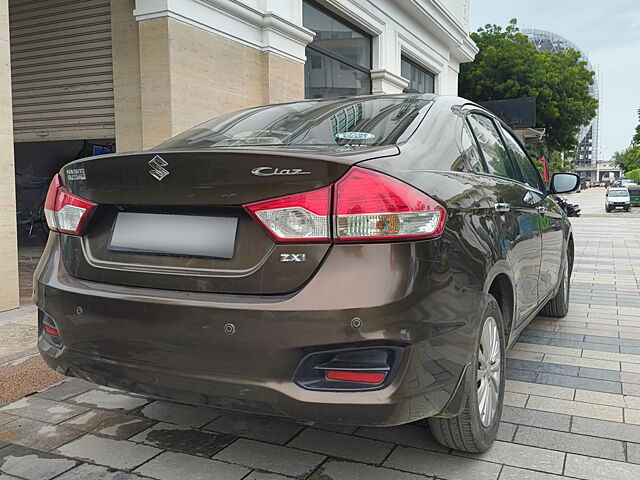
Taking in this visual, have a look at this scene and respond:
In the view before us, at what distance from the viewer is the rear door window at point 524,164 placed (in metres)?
4.03

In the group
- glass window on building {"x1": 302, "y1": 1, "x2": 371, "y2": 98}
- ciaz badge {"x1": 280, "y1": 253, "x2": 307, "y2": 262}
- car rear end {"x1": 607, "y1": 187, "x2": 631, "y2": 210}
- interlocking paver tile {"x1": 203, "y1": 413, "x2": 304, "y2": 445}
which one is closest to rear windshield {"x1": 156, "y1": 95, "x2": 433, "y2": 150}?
ciaz badge {"x1": 280, "y1": 253, "x2": 307, "y2": 262}

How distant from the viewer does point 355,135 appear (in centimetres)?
266

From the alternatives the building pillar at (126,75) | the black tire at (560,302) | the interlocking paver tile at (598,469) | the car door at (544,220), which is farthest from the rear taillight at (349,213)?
the building pillar at (126,75)

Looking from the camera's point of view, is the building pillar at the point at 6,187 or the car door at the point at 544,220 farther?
the building pillar at the point at 6,187

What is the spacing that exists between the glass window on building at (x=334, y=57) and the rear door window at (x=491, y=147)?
21.7 feet

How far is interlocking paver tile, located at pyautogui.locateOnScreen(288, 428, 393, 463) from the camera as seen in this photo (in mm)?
2691

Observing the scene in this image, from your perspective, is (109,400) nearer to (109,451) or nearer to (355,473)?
(109,451)

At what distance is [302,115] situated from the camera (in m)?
3.12

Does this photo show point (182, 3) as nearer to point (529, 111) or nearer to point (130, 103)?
point (130, 103)

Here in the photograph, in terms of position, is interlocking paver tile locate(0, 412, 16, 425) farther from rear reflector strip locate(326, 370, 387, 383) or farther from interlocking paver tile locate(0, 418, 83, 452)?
rear reflector strip locate(326, 370, 387, 383)

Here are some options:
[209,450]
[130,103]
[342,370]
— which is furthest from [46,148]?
[342,370]

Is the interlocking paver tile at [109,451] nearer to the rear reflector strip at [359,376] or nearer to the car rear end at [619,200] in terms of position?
the rear reflector strip at [359,376]

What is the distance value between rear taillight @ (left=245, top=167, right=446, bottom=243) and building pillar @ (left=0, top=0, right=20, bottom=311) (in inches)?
154

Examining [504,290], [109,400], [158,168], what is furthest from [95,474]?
[504,290]
